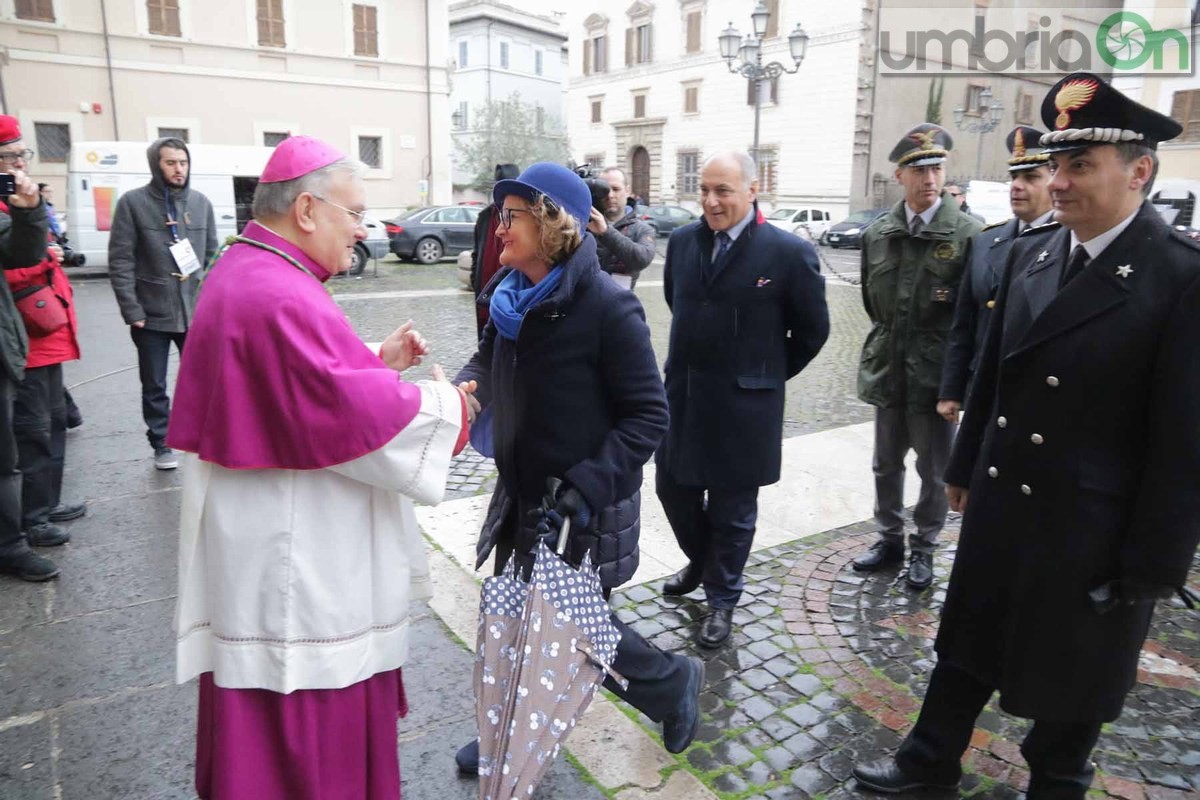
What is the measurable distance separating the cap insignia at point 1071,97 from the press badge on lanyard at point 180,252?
5041 millimetres

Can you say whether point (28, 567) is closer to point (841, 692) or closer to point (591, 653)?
point (591, 653)

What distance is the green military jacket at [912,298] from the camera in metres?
3.89

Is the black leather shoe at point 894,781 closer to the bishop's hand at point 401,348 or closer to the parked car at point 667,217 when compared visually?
the bishop's hand at point 401,348

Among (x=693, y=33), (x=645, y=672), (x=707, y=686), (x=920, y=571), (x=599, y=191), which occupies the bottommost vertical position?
(x=707, y=686)

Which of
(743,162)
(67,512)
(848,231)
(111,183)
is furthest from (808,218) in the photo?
(67,512)

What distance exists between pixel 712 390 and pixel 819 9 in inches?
1391

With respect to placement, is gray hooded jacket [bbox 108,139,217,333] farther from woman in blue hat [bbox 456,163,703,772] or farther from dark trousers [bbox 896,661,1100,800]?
dark trousers [bbox 896,661,1100,800]

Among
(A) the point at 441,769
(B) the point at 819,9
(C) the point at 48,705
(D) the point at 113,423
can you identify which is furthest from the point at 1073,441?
(B) the point at 819,9

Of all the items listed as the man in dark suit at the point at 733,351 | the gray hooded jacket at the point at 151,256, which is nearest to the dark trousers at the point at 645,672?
the man in dark suit at the point at 733,351

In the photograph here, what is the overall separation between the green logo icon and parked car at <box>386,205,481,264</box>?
75.0ft

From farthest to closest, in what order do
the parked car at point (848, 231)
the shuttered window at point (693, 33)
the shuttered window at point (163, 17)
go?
the shuttered window at point (693, 33) < the parked car at point (848, 231) < the shuttered window at point (163, 17)

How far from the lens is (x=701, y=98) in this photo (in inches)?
1527

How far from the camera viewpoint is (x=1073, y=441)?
7.40 ft

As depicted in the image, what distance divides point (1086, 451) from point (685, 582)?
6.86 feet
